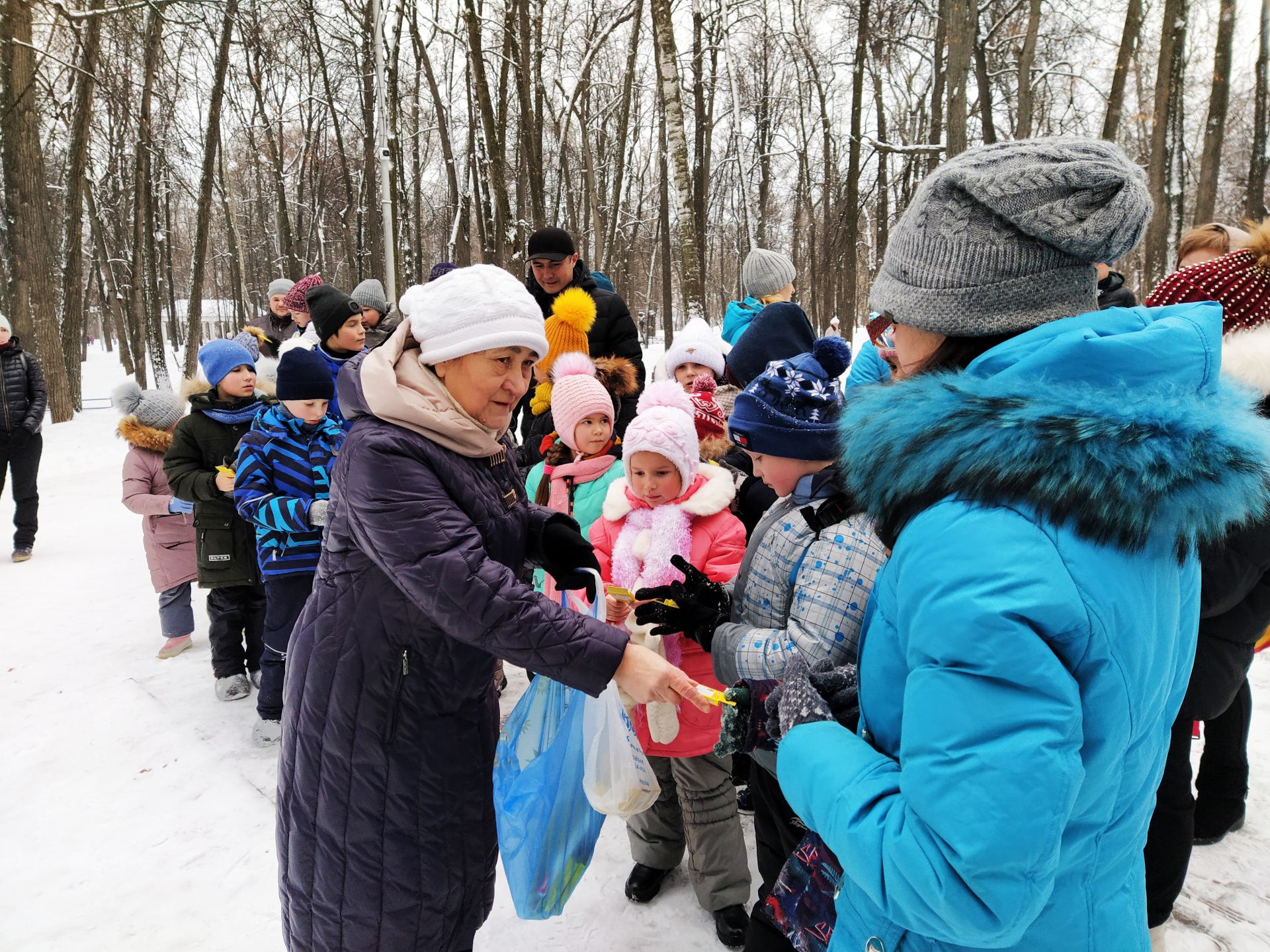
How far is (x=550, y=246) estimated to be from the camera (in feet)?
15.1

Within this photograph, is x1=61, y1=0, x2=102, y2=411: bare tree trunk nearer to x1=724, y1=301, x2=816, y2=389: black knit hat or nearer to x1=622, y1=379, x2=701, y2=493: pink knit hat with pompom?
x1=724, y1=301, x2=816, y2=389: black knit hat

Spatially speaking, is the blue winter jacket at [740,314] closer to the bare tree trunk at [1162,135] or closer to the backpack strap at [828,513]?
the backpack strap at [828,513]

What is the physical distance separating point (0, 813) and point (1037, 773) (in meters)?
4.09

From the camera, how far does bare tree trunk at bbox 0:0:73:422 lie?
10078mm

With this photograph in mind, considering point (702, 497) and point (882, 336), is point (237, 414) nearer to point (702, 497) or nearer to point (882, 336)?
point (702, 497)

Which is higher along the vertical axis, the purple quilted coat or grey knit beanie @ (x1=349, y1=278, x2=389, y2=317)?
grey knit beanie @ (x1=349, y1=278, x2=389, y2=317)

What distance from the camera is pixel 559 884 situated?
6.28 ft

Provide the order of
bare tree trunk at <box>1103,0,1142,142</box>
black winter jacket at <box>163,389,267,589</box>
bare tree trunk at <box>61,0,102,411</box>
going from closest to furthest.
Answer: black winter jacket at <box>163,389,267,589</box> → bare tree trunk at <box>1103,0,1142,142</box> → bare tree trunk at <box>61,0,102,411</box>

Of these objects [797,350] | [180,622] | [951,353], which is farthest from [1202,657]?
[180,622]

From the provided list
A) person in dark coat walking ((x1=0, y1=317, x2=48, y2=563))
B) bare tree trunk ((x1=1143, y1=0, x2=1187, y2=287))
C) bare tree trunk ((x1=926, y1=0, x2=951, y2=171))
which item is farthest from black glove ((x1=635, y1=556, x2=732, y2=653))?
bare tree trunk ((x1=926, y1=0, x2=951, y2=171))

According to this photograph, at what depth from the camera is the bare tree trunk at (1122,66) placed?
8.47 m

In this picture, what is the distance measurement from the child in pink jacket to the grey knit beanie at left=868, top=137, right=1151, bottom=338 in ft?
5.18

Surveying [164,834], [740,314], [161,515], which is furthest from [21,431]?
[740,314]

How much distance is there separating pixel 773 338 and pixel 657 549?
1.67m
